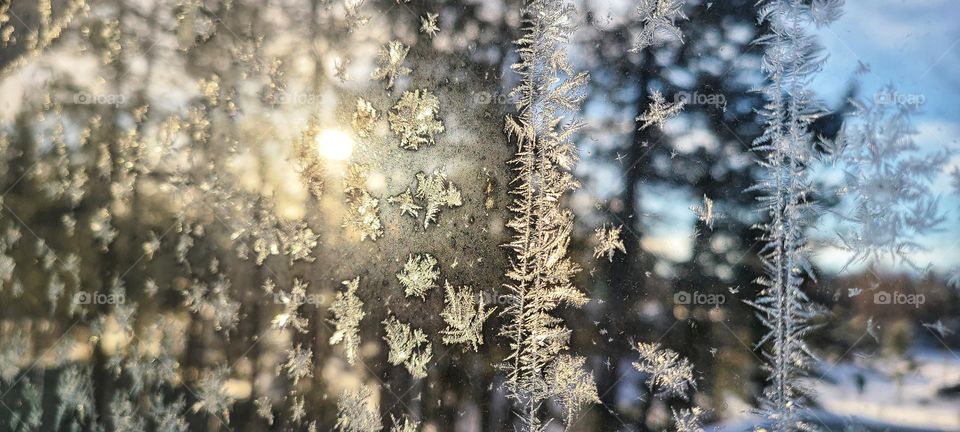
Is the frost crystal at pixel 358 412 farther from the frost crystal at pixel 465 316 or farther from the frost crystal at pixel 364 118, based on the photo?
the frost crystal at pixel 364 118

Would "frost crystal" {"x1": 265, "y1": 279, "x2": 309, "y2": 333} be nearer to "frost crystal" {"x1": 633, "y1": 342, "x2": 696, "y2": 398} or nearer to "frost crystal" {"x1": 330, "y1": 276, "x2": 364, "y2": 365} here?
"frost crystal" {"x1": 330, "y1": 276, "x2": 364, "y2": 365}

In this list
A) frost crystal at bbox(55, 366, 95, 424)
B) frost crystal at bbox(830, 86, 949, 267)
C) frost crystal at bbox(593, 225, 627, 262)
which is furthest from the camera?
frost crystal at bbox(55, 366, 95, 424)

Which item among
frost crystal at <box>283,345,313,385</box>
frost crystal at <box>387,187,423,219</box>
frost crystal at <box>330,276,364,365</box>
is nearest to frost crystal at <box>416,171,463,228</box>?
frost crystal at <box>387,187,423,219</box>

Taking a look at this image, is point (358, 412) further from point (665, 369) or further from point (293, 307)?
point (665, 369)

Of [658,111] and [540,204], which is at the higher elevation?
[658,111]

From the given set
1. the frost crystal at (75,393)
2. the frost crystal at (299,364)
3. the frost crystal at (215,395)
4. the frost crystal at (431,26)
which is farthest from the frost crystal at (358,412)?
the frost crystal at (431,26)

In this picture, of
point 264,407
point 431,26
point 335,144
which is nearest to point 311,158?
point 335,144

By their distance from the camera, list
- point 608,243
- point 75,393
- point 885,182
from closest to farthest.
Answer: point 885,182 < point 608,243 < point 75,393

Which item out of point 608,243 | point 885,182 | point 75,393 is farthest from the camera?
point 75,393
